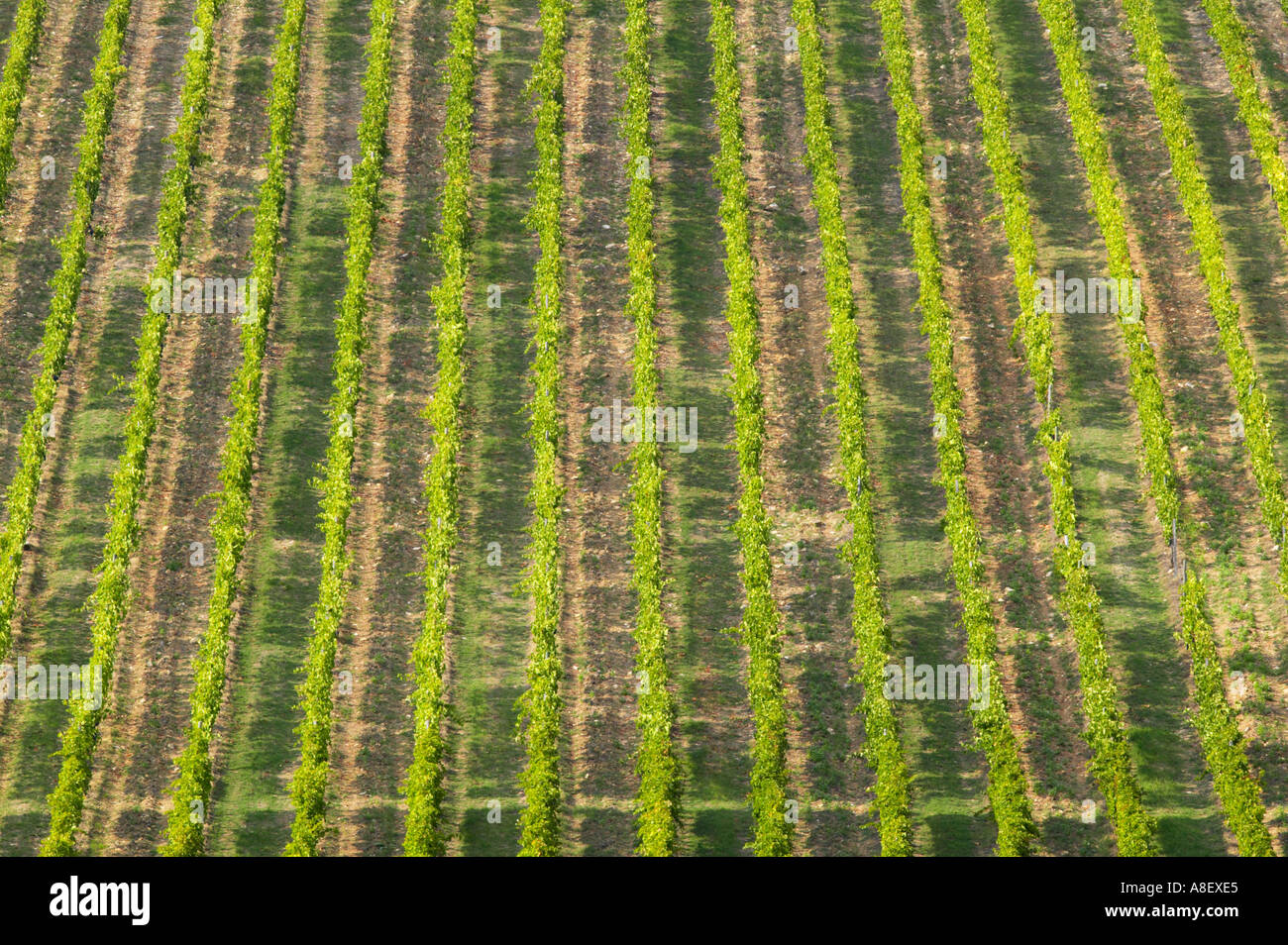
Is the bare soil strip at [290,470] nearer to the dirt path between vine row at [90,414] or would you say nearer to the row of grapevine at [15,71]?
the dirt path between vine row at [90,414]

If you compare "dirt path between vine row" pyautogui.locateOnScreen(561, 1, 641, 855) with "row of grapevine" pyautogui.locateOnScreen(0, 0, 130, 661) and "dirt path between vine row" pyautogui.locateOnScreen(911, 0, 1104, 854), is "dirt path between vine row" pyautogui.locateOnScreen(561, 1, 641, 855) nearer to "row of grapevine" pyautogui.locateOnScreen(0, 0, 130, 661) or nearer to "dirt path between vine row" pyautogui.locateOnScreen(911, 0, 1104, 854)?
"dirt path between vine row" pyautogui.locateOnScreen(911, 0, 1104, 854)

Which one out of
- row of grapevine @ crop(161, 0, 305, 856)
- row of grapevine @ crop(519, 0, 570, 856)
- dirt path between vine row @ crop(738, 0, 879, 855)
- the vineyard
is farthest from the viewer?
dirt path between vine row @ crop(738, 0, 879, 855)

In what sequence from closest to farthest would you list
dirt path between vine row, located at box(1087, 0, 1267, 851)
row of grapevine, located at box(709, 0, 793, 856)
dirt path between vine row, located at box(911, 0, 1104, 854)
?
1. row of grapevine, located at box(709, 0, 793, 856)
2. dirt path between vine row, located at box(911, 0, 1104, 854)
3. dirt path between vine row, located at box(1087, 0, 1267, 851)

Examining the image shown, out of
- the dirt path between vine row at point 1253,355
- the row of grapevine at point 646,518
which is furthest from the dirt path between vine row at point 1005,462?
the row of grapevine at point 646,518

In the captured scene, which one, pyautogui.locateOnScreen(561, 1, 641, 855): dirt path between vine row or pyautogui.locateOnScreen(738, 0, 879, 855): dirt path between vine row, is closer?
pyautogui.locateOnScreen(738, 0, 879, 855): dirt path between vine row

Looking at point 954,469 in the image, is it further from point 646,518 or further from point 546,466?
point 546,466

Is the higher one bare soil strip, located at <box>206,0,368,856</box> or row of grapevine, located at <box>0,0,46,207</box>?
row of grapevine, located at <box>0,0,46,207</box>

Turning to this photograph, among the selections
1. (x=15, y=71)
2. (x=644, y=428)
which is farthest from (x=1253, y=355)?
(x=15, y=71)

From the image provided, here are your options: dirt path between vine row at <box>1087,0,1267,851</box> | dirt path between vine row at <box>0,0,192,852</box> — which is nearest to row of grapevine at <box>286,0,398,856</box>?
dirt path between vine row at <box>0,0,192,852</box>
